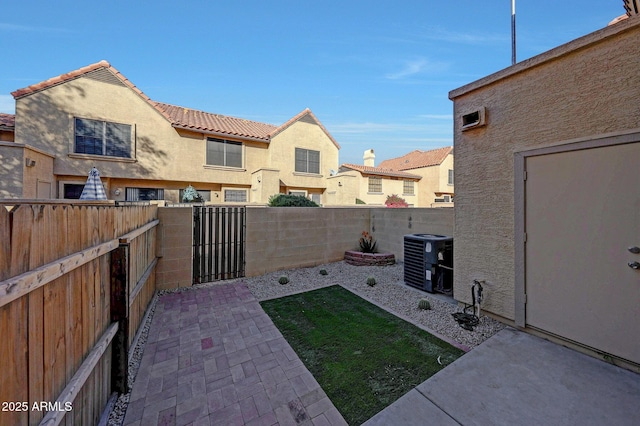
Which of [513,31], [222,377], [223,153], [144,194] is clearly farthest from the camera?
[223,153]

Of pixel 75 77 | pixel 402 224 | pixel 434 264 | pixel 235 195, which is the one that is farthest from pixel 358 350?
pixel 75 77

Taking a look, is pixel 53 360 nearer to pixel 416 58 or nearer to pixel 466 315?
pixel 466 315

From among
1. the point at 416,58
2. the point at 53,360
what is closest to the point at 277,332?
the point at 53,360

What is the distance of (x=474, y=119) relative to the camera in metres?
4.50

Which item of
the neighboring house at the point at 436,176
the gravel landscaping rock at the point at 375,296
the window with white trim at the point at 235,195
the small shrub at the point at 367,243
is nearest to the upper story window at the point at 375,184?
the neighboring house at the point at 436,176

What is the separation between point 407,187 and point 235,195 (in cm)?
1596

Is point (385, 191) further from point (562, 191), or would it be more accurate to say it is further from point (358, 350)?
point (358, 350)

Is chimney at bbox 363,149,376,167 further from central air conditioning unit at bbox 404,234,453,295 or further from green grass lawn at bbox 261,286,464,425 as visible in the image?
green grass lawn at bbox 261,286,464,425

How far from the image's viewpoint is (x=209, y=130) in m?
14.4

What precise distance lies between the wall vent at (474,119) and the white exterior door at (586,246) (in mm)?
1024

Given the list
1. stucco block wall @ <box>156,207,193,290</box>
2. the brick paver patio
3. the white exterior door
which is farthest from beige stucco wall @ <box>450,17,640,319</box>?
stucco block wall @ <box>156,207,193,290</box>

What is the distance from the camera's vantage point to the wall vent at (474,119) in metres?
4.29

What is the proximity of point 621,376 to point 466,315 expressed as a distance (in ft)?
5.77

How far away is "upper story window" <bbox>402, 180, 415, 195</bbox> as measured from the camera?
23.6 m
